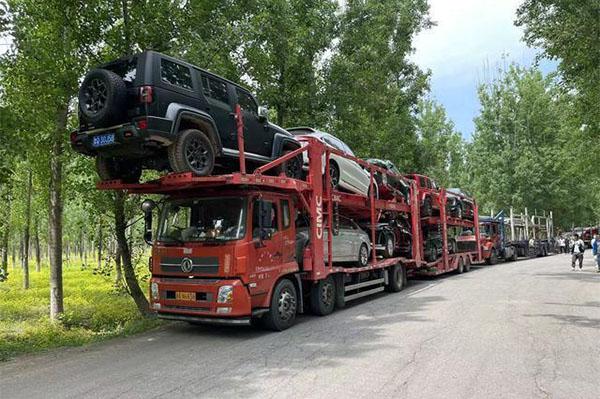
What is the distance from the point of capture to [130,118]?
Result: 7.16m

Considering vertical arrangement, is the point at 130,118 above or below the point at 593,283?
above

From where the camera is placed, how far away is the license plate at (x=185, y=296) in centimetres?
817

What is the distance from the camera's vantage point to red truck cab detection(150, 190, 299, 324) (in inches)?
313

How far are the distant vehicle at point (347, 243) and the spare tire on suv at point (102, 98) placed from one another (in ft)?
13.8

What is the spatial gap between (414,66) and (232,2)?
1752 cm

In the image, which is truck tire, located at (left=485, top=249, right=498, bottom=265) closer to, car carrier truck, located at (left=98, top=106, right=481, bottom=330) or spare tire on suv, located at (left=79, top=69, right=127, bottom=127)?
car carrier truck, located at (left=98, top=106, right=481, bottom=330)

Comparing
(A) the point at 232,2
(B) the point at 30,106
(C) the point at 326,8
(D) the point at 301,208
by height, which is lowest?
(D) the point at 301,208

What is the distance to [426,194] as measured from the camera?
55.8ft

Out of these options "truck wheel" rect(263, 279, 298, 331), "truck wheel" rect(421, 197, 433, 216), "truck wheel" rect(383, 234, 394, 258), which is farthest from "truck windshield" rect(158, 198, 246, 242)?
"truck wheel" rect(421, 197, 433, 216)

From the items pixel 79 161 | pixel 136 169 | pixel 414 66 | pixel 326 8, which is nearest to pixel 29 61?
pixel 79 161

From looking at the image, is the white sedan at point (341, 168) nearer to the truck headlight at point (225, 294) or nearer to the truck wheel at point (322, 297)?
the truck wheel at point (322, 297)

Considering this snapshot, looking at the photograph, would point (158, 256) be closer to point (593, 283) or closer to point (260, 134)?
point (260, 134)

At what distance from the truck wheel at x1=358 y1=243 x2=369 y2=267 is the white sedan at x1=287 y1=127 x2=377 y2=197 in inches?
53.5

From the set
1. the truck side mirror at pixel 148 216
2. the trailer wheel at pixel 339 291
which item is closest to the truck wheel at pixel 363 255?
the trailer wheel at pixel 339 291
